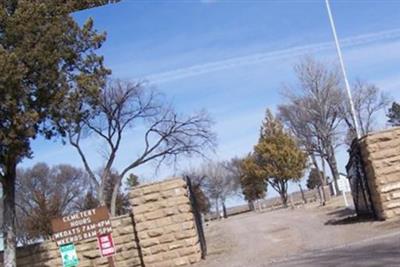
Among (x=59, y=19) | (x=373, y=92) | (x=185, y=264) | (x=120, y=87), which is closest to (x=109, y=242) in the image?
(x=185, y=264)

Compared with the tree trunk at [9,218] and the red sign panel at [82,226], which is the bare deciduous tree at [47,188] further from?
the red sign panel at [82,226]

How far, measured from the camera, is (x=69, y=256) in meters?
14.5

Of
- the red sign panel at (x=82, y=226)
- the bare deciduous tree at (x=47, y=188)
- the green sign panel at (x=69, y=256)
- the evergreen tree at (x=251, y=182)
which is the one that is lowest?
the green sign panel at (x=69, y=256)

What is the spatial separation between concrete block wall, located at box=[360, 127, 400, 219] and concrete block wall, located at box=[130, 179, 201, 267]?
189 inches

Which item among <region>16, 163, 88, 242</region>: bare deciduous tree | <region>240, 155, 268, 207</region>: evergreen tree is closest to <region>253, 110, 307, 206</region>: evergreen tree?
<region>240, 155, 268, 207</region>: evergreen tree

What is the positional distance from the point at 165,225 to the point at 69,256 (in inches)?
98.6

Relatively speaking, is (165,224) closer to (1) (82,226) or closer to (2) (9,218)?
(1) (82,226)

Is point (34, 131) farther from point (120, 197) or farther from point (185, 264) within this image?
point (120, 197)

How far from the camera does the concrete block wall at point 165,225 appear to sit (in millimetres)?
15492

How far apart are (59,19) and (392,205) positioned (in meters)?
10.2

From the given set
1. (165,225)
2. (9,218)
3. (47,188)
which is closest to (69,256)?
(165,225)

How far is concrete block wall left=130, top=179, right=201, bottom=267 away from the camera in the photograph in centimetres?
1549

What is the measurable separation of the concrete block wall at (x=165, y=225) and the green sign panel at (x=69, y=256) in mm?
1850

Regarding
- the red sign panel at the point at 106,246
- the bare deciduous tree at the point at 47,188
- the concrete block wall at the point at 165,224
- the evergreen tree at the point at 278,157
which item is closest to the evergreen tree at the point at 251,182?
the evergreen tree at the point at 278,157
